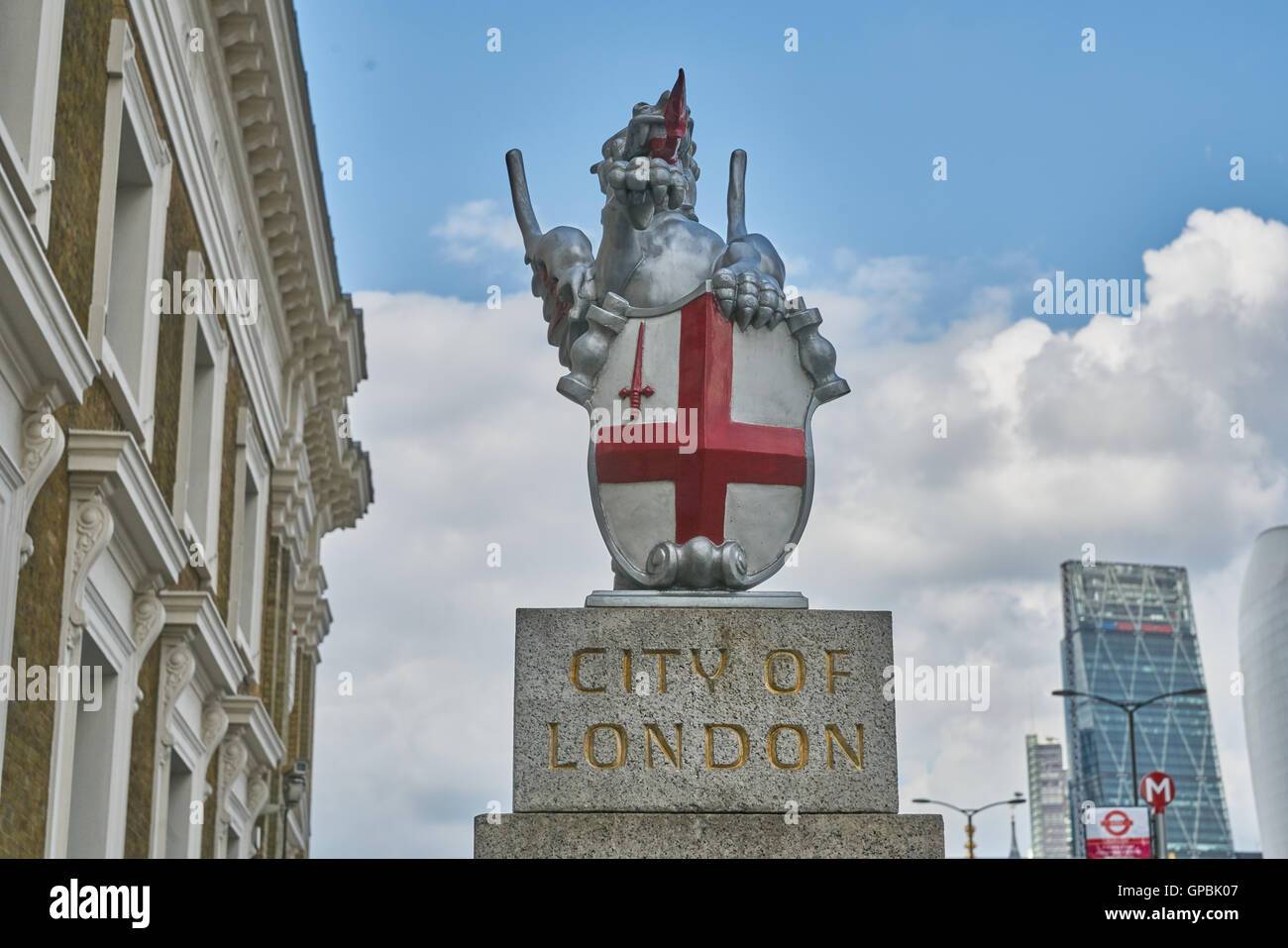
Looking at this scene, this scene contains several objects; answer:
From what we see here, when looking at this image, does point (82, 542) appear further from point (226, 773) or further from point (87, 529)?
point (226, 773)

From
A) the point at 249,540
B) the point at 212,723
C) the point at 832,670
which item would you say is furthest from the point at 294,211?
the point at 832,670

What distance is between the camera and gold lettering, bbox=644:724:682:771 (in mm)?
8312

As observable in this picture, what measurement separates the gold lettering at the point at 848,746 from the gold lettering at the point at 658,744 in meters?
0.67

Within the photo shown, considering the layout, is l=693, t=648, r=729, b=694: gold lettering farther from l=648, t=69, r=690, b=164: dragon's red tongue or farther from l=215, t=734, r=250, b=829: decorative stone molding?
l=215, t=734, r=250, b=829: decorative stone molding

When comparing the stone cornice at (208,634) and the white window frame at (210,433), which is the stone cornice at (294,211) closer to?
the white window frame at (210,433)

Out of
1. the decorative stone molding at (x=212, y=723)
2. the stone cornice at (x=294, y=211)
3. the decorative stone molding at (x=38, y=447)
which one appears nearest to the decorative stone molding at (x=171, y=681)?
the decorative stone molding at (x=212, y=723)

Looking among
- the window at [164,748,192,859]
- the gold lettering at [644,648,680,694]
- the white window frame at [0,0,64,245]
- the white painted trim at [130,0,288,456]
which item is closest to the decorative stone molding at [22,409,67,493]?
the white window frame at [0,0,64,245]

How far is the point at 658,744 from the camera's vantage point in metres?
8.34

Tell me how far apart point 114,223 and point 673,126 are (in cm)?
954

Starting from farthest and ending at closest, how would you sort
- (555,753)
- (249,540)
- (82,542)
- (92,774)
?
(249,540)
(92,774)
(82,542)
(555,753)

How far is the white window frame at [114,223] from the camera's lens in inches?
607

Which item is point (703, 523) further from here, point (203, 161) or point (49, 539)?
point (203, 161)
